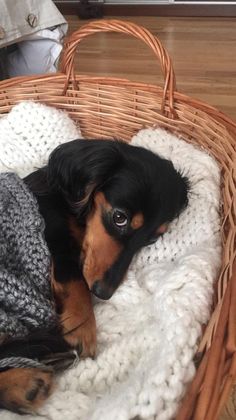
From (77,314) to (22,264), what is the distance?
145mm

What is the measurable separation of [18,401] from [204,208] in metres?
0.56

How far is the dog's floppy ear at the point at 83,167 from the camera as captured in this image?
3.29 ft

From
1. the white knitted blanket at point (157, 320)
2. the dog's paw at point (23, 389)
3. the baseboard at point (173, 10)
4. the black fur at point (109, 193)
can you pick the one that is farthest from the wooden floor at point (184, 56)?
the dog's paw at point (23, 389)

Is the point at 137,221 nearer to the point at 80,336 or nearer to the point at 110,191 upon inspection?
the point at 110,191

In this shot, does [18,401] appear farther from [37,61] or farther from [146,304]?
[37,61]

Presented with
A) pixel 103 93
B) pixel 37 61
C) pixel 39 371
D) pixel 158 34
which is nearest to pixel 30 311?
pixel 39 371

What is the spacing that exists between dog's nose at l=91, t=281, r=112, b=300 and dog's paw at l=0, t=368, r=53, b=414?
0.65ft

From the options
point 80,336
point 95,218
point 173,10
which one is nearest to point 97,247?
point 95,218

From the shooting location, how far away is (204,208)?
3.71 ft

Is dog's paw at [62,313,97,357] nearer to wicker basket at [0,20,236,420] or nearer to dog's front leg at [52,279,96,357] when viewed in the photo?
dog's front leg at [52,279,96,357]

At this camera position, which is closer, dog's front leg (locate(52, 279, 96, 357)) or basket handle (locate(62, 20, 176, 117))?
dog's front leg (locate(52, 279, 96, 357))

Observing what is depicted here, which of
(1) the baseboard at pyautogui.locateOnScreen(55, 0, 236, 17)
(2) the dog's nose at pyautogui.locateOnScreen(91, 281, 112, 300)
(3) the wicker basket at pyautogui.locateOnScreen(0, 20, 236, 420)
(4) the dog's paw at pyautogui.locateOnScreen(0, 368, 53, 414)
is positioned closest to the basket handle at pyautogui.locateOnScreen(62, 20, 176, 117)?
(3) the wicker basket at pyautogui.locateOnScreen(0, 20, 236, 420)

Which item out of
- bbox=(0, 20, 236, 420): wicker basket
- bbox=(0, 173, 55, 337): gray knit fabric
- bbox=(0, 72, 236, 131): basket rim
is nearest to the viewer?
Answer: bbox=(0, 173, 55, 337): gray knit fabric

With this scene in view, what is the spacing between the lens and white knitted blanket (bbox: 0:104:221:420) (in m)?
0.75
